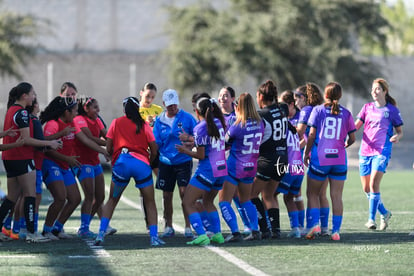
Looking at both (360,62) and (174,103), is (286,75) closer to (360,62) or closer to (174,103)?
(360,62)

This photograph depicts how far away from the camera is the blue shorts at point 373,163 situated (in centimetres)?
1247

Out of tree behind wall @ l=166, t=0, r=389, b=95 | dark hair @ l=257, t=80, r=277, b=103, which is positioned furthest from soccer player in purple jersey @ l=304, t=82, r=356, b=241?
tree behind wall @ l=166, t=0, r=389, b=95

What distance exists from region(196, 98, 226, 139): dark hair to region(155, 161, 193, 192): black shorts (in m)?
1.30

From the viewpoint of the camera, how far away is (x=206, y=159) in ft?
34.4

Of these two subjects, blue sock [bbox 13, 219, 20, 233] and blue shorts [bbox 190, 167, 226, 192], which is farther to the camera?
blue sock [bbox 13, 219, 20, 233]

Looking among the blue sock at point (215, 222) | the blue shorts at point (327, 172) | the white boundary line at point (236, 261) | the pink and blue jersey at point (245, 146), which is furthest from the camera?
the blue shorts at point (327, 172)

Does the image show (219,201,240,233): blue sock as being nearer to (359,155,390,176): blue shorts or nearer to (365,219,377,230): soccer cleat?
(365,219,377,230): soccer cleat

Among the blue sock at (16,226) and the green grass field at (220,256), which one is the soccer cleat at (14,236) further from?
the green grass field at (220,256)

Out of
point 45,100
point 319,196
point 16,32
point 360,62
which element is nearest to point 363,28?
point 360,62

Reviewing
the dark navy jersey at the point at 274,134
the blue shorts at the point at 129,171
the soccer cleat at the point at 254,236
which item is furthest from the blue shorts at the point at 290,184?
the blue shorts at the point at 129,171

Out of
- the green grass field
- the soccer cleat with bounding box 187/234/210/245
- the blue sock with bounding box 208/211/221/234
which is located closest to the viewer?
the green grass field

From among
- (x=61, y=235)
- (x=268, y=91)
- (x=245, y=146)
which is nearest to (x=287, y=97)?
(x=268, y=91)

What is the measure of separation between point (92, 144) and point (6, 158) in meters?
1.15

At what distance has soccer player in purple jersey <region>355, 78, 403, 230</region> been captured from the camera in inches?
491
